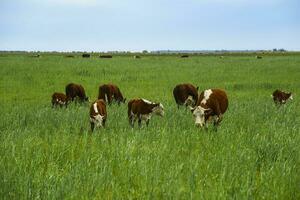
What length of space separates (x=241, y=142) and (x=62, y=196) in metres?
4.44

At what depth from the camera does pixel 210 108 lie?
1158 cm

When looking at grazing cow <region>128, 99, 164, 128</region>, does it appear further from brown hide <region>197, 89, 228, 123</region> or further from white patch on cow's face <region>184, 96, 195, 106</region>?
white patch on cow's face <region>184, 96, 195, 106</region>

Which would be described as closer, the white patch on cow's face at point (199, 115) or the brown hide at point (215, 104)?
the white patch on cow's face at point (199, 115)

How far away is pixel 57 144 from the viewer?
Answer: 26.1 feet

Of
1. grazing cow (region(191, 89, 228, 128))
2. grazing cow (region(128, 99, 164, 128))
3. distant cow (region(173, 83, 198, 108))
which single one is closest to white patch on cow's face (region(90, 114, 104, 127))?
grazing cow (region(128, 99, 164, 128))

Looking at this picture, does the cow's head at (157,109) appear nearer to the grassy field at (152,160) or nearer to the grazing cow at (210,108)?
the grassy field at (152,160)

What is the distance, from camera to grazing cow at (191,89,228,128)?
Answer: 10984mm

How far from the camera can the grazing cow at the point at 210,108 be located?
11.0 meters

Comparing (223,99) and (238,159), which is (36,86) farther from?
(238,159)

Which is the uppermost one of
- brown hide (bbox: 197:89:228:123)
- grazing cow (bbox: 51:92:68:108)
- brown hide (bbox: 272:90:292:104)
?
brown hide (bbox: 197:89:228:123)

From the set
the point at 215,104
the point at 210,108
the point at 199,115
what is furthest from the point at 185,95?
the point at 199,115

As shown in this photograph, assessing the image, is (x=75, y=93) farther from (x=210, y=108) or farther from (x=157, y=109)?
(x=210, y=108)

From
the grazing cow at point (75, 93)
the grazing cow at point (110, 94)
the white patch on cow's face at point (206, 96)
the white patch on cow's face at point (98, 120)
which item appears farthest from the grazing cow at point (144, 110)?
the grazing cow at point (75, 93)

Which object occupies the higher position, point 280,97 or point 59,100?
point 280,97
